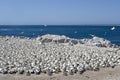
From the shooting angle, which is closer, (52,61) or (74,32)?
(52,61)

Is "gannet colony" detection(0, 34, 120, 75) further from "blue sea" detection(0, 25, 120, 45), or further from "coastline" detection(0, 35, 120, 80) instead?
"blue sea" detection(0, 25, 120, 45)

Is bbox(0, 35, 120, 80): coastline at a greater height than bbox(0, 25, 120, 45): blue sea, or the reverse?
bbox(0, 35, 120, 80): coastline

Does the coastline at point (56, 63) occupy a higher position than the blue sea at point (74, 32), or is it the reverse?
the coastline at point (56, 63)

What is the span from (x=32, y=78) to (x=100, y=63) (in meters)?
4.15

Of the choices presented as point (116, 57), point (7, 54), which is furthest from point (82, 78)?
point (7, 54)

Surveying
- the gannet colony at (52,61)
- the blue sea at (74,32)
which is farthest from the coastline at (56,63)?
the blue sea at (74,32)

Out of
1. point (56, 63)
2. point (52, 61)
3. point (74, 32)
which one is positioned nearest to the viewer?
→ point (56, 63)

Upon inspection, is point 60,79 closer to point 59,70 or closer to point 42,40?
point 59,70

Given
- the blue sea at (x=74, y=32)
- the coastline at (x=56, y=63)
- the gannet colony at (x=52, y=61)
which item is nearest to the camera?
the coastline at (x=56, y=63)

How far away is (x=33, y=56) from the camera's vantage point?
2211 centimetres

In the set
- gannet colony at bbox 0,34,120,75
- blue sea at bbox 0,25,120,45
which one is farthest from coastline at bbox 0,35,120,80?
blue sea at bbox 0,25,120,45

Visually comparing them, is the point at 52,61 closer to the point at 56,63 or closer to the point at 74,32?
the point at 56,63

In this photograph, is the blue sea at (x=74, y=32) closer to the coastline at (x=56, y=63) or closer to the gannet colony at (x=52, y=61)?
the gannet colony at (x=52, y=61)

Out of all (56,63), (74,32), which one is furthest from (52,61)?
(74,32)
